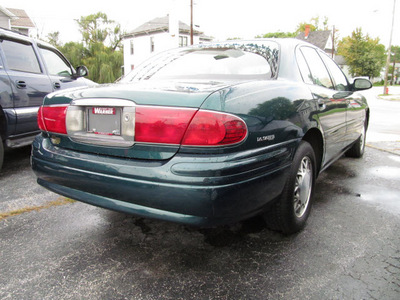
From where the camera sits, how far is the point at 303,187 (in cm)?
251

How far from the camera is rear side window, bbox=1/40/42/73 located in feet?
13.8

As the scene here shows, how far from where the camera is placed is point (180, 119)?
5.66ft

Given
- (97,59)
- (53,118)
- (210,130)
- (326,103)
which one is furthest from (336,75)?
(97,59)

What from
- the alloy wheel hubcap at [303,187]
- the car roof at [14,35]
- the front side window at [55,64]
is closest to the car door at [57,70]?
the front side window at [55,64]

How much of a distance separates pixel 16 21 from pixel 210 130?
36.5 meters

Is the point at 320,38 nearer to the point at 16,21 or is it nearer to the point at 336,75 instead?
the point at 16,21

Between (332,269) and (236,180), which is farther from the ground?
(236,180)

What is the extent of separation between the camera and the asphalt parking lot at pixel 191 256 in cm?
180

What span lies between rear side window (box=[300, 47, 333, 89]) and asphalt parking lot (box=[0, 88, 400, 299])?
3.97 ft

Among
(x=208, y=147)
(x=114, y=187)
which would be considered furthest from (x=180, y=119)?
(x=114, y=187)

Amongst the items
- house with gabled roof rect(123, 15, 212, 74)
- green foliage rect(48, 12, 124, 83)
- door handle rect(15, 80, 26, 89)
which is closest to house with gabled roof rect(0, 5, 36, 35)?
green foliage rect(48, 12, 124, 83)

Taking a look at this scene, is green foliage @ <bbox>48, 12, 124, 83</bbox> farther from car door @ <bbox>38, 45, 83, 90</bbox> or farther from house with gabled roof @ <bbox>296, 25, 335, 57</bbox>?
house with gabled roof @ <bbox>296, 25, 335, 57</bbox>

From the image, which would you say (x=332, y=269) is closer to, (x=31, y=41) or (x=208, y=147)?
(x=208, y=147)

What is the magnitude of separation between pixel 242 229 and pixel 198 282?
0.77 metres
